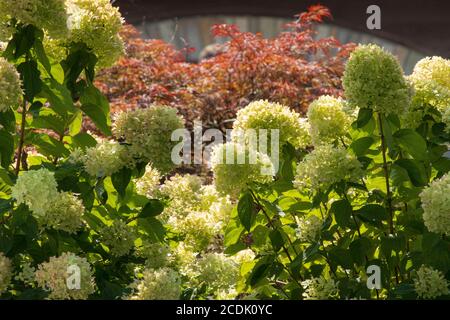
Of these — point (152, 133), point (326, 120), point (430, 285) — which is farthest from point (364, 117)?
point (152, 133)

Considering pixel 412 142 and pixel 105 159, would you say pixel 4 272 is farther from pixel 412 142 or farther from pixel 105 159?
pixel 412 142

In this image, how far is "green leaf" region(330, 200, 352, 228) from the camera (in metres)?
2.44

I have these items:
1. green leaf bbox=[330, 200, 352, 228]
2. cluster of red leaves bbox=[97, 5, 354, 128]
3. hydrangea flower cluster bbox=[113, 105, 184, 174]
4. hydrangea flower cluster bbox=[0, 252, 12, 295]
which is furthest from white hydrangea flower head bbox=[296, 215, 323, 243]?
cluster of red leaves bbox=[97, 5, 354, 128]

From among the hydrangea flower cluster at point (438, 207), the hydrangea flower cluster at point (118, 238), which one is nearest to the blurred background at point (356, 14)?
the hydrangea flower cluster at point (118, 238)

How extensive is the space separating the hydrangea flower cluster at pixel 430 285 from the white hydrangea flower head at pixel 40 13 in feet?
4.60

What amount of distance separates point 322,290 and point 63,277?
31.5 inches

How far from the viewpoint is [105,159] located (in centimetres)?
243

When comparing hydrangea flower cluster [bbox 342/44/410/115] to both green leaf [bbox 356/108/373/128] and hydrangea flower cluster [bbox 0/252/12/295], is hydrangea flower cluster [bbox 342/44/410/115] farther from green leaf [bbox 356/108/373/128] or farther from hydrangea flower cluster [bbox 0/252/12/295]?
hydrangea flower cluster [bbox 0/252/12/295]

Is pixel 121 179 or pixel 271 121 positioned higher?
pixel 271 121

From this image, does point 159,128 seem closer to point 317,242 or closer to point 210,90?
point 317,242

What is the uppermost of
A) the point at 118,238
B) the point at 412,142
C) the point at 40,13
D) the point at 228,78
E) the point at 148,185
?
the point at 228,78

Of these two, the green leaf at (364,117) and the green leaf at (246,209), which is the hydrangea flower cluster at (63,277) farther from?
the green leaf at (364,117)

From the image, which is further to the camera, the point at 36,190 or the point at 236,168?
the point at 236,168

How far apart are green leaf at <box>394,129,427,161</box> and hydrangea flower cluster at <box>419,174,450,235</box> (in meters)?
0.24
